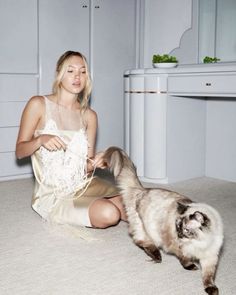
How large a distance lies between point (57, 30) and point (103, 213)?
1.95m

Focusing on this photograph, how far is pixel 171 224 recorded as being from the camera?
1.63 metres

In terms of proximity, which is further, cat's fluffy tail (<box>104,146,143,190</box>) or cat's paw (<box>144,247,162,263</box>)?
cat's fluffy tail (<box>104,146,143,190</box>)

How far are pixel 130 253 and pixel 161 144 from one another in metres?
1.56

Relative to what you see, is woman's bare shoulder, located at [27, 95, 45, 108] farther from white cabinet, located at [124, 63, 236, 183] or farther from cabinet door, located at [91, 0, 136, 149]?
cabinet door, located at [91, 0, 136, 149]

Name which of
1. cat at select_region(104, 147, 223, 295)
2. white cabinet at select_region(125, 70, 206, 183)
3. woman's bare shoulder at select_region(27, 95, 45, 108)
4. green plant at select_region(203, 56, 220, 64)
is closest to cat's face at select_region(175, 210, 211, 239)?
cat at select_region(104, 147, 223, 295)

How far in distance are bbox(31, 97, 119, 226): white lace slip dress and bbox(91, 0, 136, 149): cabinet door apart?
1548 mm

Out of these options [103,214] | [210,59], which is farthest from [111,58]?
[103,214]

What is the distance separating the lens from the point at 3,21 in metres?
3.30

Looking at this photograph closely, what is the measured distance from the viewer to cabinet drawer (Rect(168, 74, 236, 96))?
114 inches

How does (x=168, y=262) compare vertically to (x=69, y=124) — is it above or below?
below

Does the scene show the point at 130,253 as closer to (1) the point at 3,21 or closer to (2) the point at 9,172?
(2) the point at 9,172

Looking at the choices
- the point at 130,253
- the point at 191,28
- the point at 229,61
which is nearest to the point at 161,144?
the point at 229,61

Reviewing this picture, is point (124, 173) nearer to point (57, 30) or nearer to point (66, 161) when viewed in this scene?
point (66, 161)

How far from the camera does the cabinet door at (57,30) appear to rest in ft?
11.4
